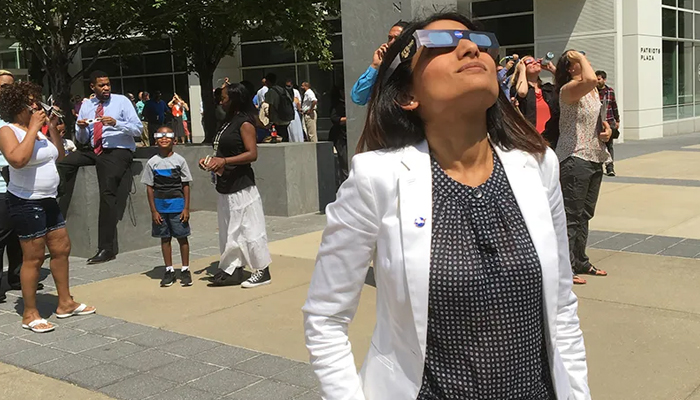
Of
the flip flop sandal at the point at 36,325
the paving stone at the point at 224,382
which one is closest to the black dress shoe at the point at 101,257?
the flip flop sandal at the point at 36,325

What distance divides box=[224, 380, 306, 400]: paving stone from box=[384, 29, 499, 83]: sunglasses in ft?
9.22

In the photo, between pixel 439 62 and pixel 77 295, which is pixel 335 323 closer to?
pixel 439 62

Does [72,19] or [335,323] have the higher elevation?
[72,19]

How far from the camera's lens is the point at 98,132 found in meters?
8.76

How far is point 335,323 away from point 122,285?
5817 millimetres

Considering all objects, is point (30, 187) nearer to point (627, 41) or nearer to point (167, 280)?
point (167, 280)

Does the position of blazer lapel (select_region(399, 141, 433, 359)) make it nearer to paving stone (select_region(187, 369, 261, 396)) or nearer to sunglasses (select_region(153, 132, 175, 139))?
paving stone (select_region(187, 369, 261, 396))

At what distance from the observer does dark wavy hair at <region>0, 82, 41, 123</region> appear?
6.02 m

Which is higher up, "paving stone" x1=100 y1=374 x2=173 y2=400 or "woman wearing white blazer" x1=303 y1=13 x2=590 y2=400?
"woman wearing white blazer" x1=303 y1=13 x2=590 y2=400

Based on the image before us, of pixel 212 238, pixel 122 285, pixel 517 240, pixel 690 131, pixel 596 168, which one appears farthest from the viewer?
pixel 690 131

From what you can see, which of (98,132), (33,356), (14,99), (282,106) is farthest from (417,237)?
(282,106)

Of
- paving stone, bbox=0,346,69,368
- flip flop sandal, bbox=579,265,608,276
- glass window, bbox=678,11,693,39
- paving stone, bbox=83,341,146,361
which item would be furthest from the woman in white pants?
glass window, bbox=678,11,693,39

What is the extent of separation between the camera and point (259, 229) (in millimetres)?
6996

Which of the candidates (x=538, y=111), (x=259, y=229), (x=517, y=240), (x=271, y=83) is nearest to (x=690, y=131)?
(x=271, y=83)
